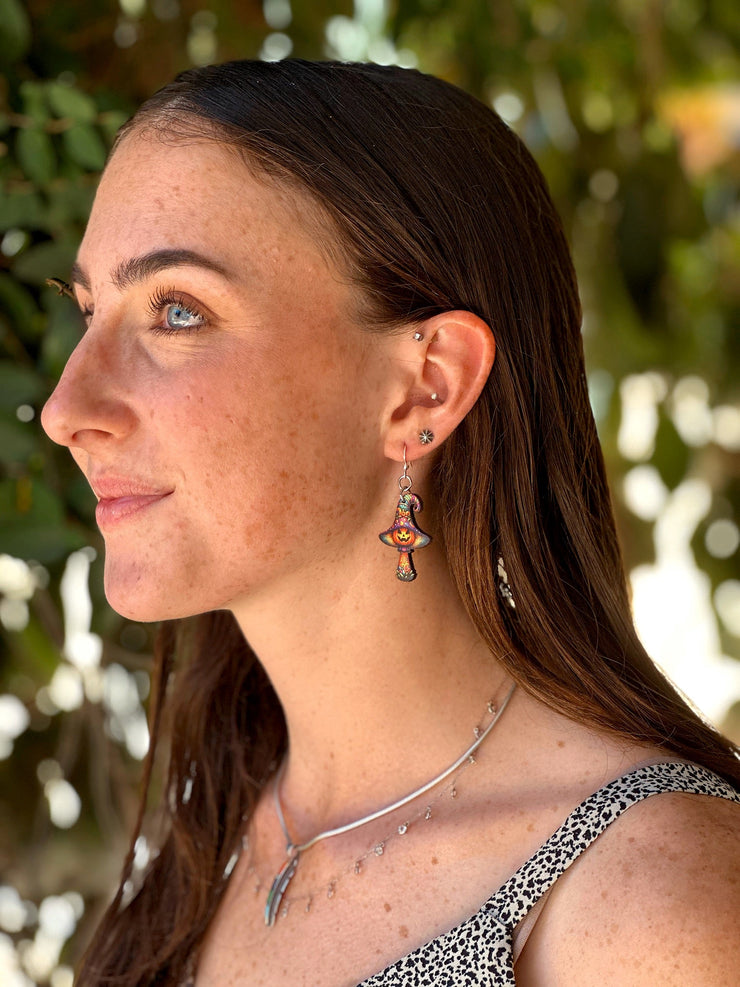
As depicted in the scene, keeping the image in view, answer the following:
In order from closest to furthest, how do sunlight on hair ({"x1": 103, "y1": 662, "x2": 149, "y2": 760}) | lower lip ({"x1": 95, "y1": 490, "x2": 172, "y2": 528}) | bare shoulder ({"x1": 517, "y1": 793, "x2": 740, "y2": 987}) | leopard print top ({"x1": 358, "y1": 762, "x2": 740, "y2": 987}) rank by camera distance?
bare shoulder ({"x1": 517, "y1": 793, "x2": 740, "y2": 987}) → leopard print top ({"x1": 358, "y1": 762, "x2": 740, "y2": 987}) → lower lip ({"x1": 95, "y1": 490, "x2": 172, "y2": 528}) → sunlight on hair ({"x1": 103, "y1": 662, "x2": 149, "y2": 760})

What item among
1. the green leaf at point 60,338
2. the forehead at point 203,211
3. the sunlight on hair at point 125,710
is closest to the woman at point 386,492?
the forehead at point 203,211

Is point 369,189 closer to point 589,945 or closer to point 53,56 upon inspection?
point 53,56

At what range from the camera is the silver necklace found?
4.32 feet

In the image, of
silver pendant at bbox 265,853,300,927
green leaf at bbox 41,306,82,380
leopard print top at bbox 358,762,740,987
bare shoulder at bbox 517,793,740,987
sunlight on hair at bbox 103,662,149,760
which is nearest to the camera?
bare shoulder at bbox 517,793,740,987

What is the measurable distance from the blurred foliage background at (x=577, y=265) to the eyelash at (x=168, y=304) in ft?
0.95

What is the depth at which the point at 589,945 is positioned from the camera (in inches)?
41.9

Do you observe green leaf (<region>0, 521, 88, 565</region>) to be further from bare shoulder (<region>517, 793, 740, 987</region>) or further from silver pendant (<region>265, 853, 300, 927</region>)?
bare shoulder (<region>517, 793, 740, 987</region>)

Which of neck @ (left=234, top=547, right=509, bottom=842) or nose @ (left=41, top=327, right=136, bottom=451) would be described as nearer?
nose @ (left=41, top=327, right=136, bottom=451)

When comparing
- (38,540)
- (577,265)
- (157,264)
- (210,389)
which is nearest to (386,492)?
(210,389)

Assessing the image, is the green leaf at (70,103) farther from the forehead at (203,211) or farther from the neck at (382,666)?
the neck at (382,666)

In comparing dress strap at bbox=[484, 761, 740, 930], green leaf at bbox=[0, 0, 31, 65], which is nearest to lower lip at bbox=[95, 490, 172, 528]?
dress strap at bbox=[484, 761, 740, 930]

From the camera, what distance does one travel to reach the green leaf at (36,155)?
58.8 inches

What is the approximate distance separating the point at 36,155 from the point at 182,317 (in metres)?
0.43

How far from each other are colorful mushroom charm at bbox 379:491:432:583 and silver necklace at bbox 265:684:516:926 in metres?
0.19
